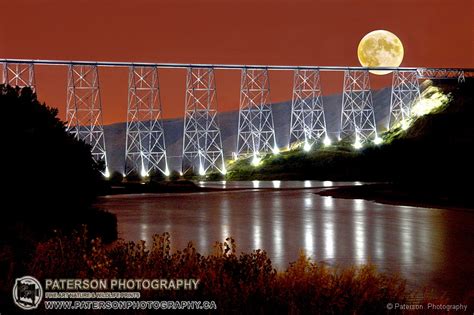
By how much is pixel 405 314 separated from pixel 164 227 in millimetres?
10394

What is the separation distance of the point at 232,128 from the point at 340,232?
107 m

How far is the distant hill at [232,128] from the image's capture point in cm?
10800

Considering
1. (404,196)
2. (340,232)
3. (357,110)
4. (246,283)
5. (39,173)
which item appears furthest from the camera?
(357,110)

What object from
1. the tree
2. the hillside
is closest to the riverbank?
the hillside

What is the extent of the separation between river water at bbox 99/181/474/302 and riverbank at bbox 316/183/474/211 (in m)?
1.04

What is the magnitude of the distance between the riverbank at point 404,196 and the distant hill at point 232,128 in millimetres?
72575

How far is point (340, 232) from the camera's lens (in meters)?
13.9

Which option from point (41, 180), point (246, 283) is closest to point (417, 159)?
point (41, 180)

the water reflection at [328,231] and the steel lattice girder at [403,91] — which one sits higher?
the steel lattice girder at [403,91]

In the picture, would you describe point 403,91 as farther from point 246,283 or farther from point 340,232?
point 246,283

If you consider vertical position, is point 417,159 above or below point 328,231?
above

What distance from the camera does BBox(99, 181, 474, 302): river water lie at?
31.0 feet

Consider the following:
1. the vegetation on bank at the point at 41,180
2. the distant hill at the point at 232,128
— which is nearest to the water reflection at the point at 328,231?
the vegetation on bank at the point at 41,180

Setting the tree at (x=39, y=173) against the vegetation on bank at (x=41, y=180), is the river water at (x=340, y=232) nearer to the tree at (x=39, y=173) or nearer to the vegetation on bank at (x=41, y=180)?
the vegetation on bank at (x=41, y=180)
